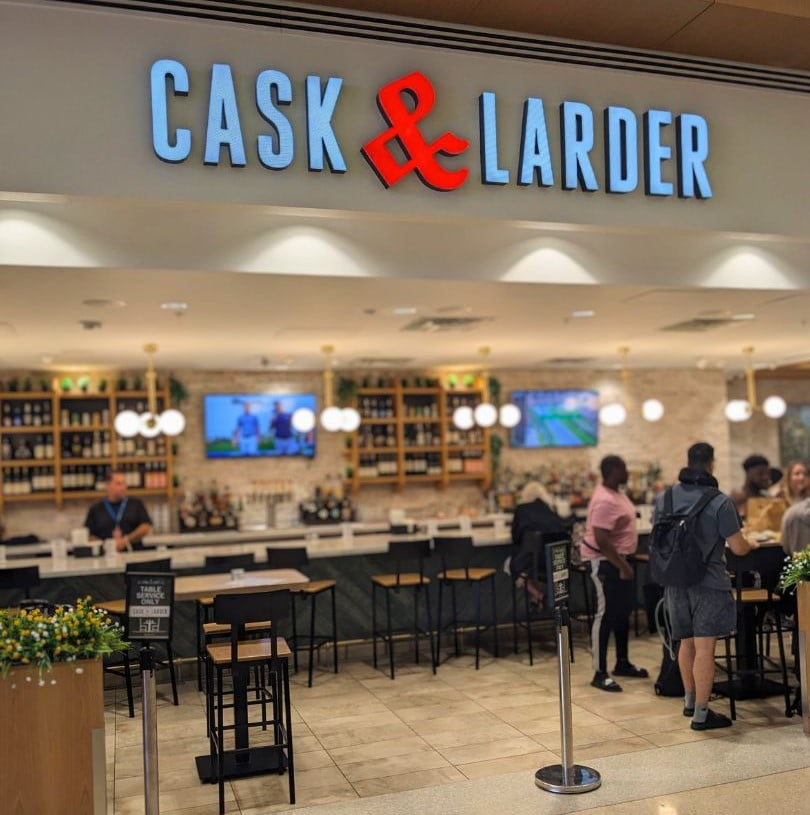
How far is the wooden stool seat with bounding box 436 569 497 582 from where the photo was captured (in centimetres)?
725

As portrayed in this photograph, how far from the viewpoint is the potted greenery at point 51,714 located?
3.61 metres

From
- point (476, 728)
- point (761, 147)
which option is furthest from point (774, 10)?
point (476, 728)

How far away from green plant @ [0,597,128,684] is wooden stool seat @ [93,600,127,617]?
2.73 metres

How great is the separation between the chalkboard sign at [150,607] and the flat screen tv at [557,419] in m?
9.48

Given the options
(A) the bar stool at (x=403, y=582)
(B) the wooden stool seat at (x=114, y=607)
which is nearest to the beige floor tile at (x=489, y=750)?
(A) the bar stool at (x=403, y=582)

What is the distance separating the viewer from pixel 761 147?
19.7 ft

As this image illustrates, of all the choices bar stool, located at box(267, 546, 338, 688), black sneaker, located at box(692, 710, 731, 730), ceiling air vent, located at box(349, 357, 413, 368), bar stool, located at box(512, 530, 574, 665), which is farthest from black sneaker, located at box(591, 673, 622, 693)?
ceiling air vent, located at box(349, 357, 413, 368)

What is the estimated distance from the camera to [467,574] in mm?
7254

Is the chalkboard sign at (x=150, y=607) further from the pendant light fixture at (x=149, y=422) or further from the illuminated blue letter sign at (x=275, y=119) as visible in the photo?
the pendant light fixture at (x=149, y=422)

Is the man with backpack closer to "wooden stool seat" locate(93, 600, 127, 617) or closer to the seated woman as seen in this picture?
the seated woman

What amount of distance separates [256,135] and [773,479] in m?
6.38

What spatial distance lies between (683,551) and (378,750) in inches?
79.3

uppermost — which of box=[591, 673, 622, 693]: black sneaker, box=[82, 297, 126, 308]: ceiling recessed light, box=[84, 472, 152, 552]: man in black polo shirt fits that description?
box=[82, 297, 126, 308]: ceiling recessed light

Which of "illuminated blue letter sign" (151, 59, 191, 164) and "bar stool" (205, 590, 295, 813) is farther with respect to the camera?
"illuminated blue letter sign" (151, 59, 191, 164)
